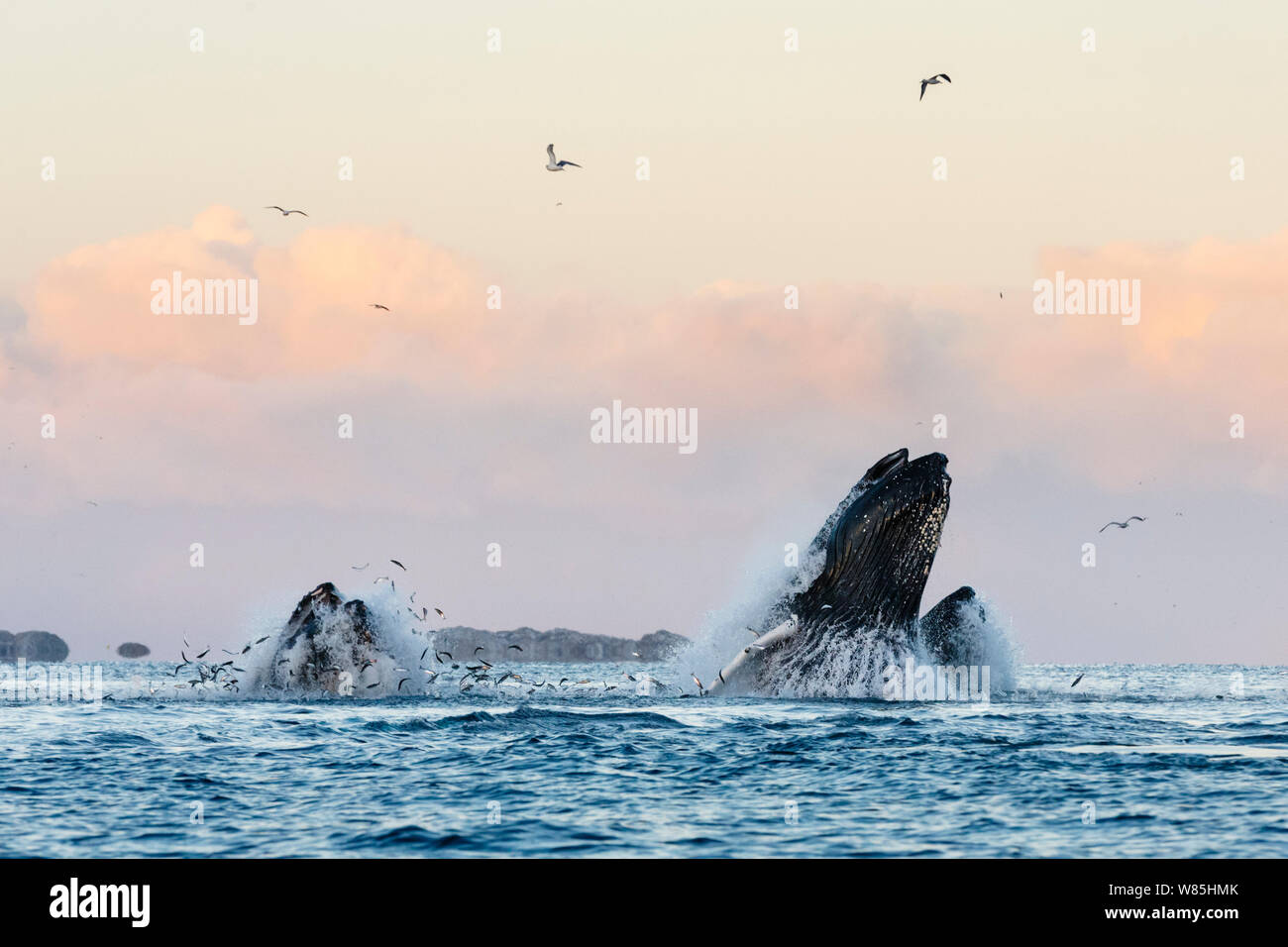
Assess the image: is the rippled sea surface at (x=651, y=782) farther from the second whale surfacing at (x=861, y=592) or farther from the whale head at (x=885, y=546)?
the whale head at (x=885, y=546)

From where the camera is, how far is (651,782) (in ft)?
53.0

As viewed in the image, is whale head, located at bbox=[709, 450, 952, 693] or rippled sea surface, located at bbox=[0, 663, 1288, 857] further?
whale head, located at bbox=[709, 450, 952, 693]

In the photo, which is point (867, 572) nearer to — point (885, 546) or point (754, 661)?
point (885, 546)

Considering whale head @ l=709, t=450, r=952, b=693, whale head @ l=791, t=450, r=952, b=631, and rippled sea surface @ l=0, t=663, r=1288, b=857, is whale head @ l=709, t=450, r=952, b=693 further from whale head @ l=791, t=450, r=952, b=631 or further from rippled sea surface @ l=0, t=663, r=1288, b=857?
rippled sea surface @ l=0, t=663, r=1288, b=857

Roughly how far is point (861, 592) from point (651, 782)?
9550 mm

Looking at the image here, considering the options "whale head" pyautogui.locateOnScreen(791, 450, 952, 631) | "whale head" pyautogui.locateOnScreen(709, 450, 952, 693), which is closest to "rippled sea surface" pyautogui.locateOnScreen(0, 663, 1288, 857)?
"whale head" pyautogui.locateOnScreen(709, 450, 952, 693)

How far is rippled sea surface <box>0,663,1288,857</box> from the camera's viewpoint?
42.0 feet

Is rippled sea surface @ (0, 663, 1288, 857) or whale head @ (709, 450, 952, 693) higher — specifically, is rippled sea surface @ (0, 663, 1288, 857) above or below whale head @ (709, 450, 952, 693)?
below

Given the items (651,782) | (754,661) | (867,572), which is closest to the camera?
(651,782)

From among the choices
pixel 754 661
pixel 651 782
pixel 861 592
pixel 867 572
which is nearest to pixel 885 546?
pixel 867 572

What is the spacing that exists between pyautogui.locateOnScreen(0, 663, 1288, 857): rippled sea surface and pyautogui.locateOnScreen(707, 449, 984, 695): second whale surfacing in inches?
45.3

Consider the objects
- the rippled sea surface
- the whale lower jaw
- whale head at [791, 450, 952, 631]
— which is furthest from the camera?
the whale lower jaw
